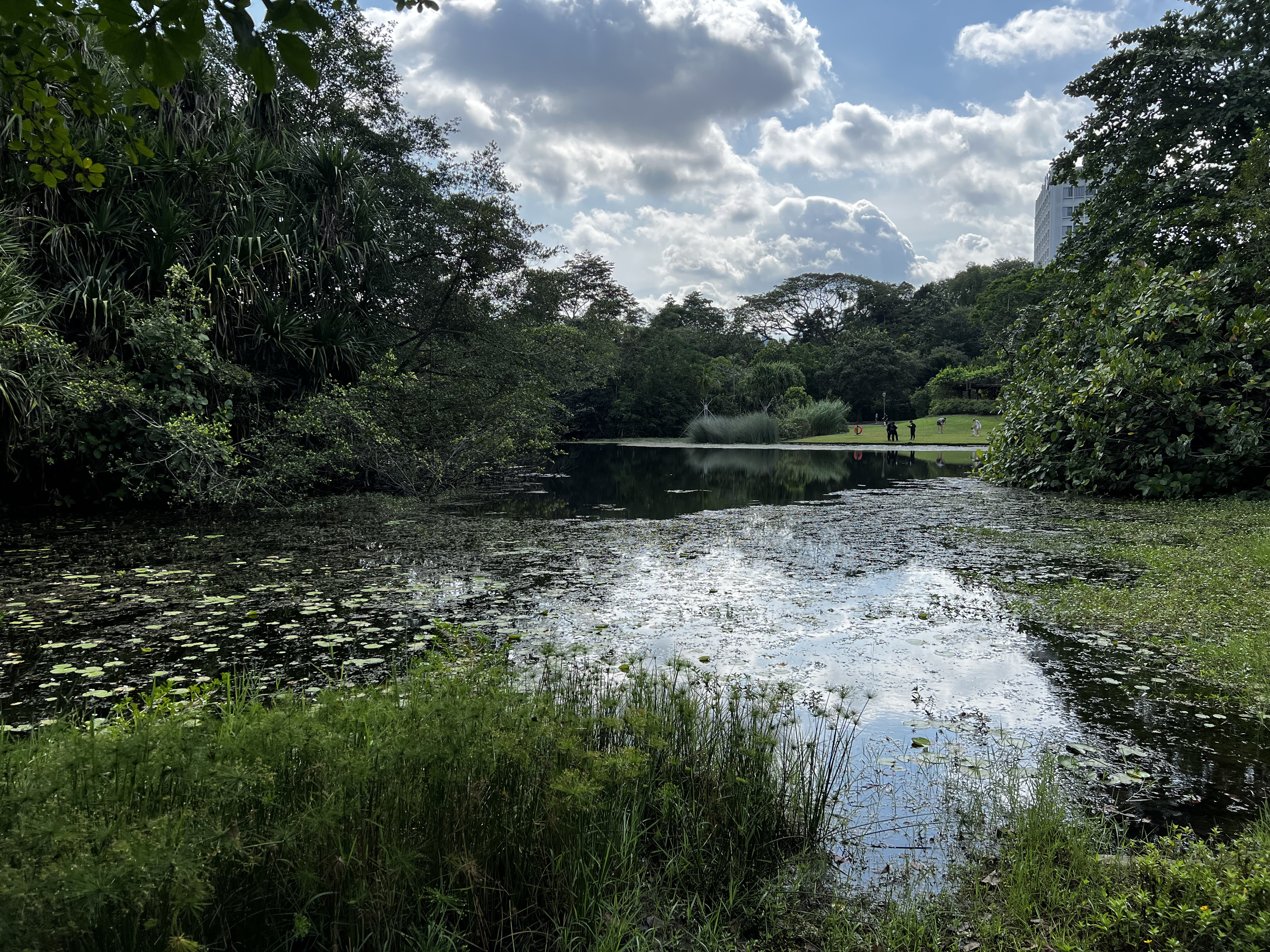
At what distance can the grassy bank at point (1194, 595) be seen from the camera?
4.57 metres

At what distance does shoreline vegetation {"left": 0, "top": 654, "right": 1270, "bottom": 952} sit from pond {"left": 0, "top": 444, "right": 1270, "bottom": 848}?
0.72 meters

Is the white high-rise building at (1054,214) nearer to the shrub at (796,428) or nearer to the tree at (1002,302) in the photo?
the tree at (1002,302)

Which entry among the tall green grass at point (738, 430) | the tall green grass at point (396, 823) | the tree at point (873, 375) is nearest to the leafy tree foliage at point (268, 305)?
the tall green grass at point (396, 823)

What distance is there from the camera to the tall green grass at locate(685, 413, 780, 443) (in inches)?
1454

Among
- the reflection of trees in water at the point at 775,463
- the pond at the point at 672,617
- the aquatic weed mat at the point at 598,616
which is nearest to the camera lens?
the pond at the point at 672,617

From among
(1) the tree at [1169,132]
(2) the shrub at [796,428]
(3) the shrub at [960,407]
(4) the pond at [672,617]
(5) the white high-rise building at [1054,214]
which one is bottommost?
(4) the pond at [672,617]

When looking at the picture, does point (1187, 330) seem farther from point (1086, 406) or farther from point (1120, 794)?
point (1120, 794)

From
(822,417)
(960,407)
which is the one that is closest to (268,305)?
(822,417)

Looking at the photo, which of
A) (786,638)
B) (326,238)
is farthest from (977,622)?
(326,238)

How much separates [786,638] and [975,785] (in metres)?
2.21

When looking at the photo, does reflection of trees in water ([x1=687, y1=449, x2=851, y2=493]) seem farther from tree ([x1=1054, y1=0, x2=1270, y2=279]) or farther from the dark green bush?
tree ([x1=1054, y1=0, x2=1270, y2=279])

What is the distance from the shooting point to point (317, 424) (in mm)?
11547

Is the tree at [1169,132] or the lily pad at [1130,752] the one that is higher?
the tree at [1169,132]

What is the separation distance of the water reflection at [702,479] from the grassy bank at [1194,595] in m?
5.96
